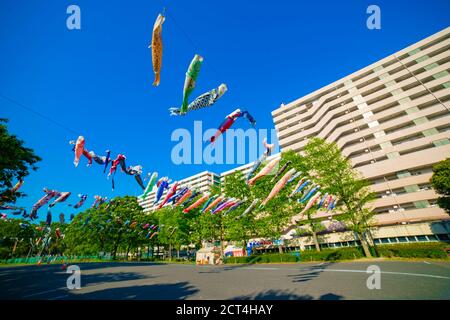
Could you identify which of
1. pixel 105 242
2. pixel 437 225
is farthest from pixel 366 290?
pixel 105 242

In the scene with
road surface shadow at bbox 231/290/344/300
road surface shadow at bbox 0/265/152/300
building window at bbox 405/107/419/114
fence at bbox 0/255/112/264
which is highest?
building window at bbox 405/107/419/114

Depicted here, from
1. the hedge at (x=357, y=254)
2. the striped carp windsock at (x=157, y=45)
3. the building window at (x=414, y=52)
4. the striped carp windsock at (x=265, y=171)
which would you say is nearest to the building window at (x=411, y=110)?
the building window at (x=414, y=52)

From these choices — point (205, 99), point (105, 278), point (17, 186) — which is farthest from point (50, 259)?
point (205, 99)

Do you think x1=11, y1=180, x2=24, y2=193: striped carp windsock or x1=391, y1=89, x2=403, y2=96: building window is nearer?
x1=11, y1=180, x2=24, y2=193: striped carp windsock

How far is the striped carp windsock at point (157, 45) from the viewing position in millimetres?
5059

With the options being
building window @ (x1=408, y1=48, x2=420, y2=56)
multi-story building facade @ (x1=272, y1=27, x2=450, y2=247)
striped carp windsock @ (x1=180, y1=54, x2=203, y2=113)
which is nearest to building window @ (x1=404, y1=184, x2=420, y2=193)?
multi-story building facade @ (x1=272, y1=27, x2=450, y2=247)

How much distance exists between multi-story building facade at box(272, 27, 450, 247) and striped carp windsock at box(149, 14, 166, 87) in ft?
127

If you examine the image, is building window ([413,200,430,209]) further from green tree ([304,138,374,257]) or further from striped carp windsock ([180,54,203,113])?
striped carp windsock ([180,54,203,113])

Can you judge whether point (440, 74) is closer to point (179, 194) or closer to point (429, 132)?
point (429, 132)

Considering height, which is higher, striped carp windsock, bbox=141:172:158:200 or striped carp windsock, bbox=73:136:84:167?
striped carp windsock, bbox=73:136:84:167

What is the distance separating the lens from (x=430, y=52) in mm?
37500

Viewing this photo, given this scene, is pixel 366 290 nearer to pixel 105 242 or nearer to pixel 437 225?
pixel 437 225

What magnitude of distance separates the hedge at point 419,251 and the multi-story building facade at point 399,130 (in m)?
11.4

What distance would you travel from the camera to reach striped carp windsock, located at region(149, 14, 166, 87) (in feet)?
16.6
